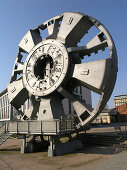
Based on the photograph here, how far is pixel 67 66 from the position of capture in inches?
681

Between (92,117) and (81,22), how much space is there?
10.2 metres

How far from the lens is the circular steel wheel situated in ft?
51.7

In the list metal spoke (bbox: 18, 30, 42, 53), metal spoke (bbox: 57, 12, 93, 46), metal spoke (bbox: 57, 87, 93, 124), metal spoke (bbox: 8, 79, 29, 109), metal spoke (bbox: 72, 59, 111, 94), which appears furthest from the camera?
metal spoke (bbox: 18, 30, 42, 53)

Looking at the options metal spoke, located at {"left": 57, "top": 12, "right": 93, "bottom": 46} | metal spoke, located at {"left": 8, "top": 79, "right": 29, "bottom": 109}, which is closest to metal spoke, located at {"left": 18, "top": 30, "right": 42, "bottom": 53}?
metal spoke, located at {"left": 57, "top": 12, "right": 93, "bottom": 46}

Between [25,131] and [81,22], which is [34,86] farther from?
[81,22]

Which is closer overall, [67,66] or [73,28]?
[67,66]

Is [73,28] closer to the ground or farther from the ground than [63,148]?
farther from the ground

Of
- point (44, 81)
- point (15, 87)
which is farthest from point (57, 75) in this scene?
point (15, 87)

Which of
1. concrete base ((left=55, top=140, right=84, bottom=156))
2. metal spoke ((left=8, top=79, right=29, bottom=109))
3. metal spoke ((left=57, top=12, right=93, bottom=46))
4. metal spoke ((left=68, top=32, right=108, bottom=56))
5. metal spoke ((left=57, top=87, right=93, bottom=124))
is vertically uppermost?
metal spoke ((left=57, top=12, right=93, bottom=46))

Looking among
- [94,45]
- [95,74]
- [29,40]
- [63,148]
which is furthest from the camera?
[29,40]

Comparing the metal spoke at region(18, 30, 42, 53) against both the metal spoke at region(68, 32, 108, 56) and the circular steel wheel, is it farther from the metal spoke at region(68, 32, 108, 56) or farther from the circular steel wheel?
the metal spoke at region(68, 32, 108, 56)

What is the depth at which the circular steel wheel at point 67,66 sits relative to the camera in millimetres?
15766

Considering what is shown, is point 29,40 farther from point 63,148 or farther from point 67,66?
point 63,148

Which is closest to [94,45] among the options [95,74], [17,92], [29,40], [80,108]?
[95,74]
